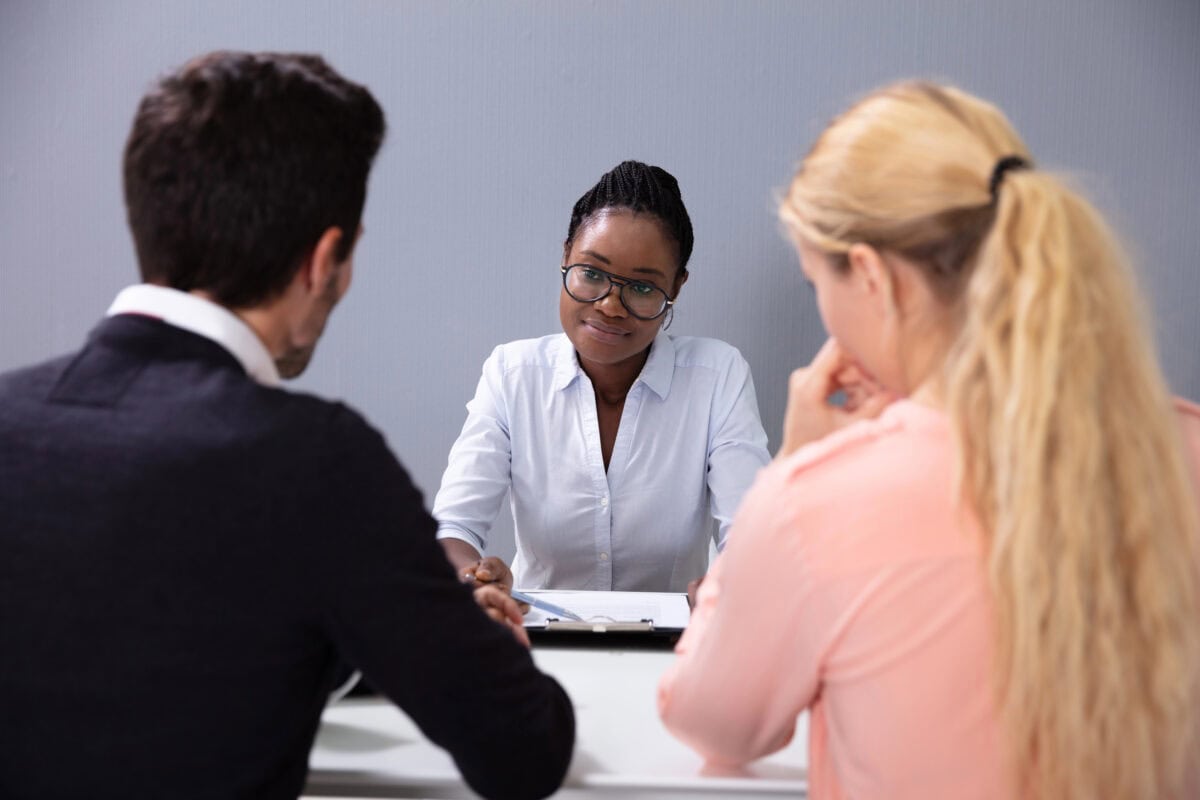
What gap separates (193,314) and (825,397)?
0.66 meters

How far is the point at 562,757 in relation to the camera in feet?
3.11

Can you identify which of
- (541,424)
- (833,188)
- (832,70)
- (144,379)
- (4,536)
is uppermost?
(832,70)

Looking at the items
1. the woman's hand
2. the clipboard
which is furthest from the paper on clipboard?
the woman's hand

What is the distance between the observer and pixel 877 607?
0.80 meters

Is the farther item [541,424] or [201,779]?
[541,424]

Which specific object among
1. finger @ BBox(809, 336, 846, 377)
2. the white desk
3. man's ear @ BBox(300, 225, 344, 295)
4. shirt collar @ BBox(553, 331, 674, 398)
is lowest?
the white desk

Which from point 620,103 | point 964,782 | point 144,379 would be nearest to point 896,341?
point 964,782

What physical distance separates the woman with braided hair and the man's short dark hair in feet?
3.64

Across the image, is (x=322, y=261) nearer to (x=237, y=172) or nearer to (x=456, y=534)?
(x=237, y=172)

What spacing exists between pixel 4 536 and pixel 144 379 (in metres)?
0.16

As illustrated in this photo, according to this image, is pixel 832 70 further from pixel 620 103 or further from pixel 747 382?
pixel 747 382

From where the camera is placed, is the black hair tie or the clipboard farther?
the clipboard

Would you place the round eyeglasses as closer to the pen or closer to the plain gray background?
the plain gray background

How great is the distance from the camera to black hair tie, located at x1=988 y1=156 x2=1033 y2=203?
813mm
